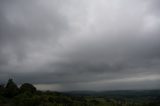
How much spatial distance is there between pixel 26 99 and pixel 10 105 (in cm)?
1449

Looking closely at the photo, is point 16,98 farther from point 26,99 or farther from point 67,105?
point 67,105

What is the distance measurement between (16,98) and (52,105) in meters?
34.9

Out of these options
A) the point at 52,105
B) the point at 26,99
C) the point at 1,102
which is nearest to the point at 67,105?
the point at 52,105

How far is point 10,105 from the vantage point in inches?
7013

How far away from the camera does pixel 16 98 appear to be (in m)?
199

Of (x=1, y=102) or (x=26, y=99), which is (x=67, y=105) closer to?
(x=26, y=99)

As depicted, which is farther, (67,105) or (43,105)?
(67,105)

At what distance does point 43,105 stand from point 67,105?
23.5 m

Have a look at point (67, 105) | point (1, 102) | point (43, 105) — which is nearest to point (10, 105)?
point (1, 102)

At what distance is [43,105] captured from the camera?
17900 cm

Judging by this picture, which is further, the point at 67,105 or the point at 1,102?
the point at 67,105

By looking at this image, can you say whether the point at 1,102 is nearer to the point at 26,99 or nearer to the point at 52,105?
the point at 26,99

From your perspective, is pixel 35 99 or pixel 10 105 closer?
pixel 10 105

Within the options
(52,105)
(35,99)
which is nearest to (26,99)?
(35,99)
